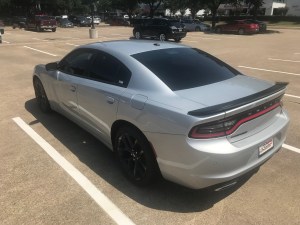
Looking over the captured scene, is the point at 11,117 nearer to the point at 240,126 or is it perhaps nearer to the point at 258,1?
the point at 240,126

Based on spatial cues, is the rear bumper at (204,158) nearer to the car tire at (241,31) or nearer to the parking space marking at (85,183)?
the parking space marking at (85,183)

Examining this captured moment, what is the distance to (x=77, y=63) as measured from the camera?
5000mm

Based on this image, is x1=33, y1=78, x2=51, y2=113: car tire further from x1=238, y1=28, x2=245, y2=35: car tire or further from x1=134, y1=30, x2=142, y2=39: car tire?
x1=238, y1=28, x2=245, y2=35: car tire

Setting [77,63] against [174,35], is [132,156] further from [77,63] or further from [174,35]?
[174,35]

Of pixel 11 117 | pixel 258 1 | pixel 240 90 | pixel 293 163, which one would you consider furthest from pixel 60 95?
pixel 258 1

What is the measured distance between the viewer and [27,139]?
5277 mm

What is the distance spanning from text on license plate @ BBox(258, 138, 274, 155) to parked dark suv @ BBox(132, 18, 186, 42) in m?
19.7

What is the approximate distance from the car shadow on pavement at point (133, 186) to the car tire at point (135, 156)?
150 millimetres

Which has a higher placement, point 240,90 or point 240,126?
point 240,90

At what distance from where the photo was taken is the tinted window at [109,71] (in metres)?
3.99

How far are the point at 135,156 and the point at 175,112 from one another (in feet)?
2.95

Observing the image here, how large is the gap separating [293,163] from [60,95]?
3.69m

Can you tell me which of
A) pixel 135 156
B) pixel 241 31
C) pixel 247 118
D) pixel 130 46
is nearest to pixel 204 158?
pixel 247 118

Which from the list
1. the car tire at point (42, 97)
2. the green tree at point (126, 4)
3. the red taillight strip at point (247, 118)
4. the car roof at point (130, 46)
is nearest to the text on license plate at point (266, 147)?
the red taillight strip at point (247, 118)
